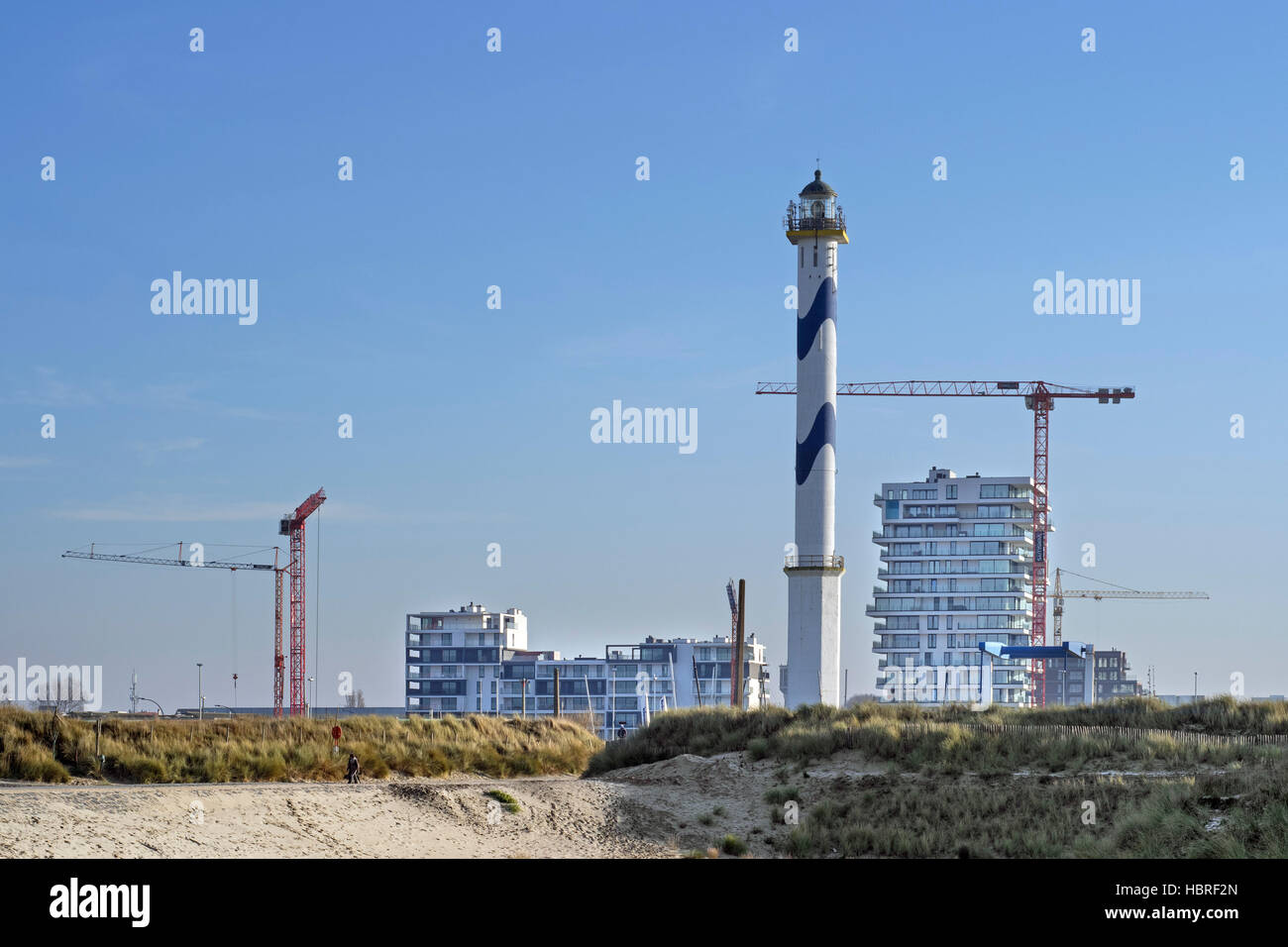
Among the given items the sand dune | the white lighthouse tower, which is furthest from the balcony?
the sand dune

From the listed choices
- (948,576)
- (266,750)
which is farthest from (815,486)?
(948,576)

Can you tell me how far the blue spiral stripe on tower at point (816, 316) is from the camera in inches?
2704

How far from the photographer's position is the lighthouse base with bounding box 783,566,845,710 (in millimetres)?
68438

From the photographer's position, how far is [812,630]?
6912cm

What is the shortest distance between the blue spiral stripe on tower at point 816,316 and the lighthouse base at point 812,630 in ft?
32.7

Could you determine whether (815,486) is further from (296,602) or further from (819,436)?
(296,602)

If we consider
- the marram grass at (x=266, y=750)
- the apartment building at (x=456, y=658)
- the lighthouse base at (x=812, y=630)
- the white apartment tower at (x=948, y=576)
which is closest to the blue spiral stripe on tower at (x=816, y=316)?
the lighthouse base at (x=812, y=630)

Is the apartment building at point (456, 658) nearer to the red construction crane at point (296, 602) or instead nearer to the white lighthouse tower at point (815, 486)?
the red construction crane at point (296, 602)

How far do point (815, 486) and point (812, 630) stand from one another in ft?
21.8

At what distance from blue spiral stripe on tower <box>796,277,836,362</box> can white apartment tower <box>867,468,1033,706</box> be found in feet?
297

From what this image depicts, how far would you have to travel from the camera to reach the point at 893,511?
157625 millimetres

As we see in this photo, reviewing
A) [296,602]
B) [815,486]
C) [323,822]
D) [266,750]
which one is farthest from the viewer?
[296,602]
